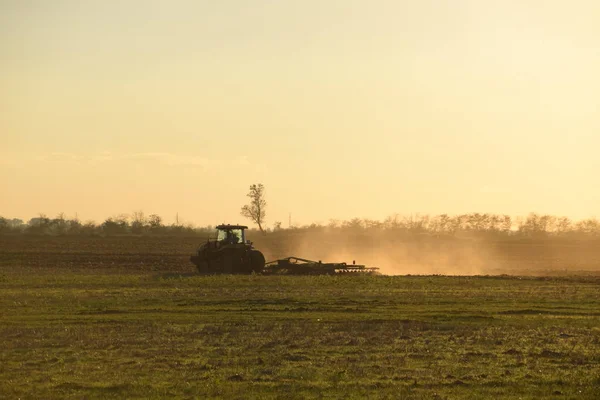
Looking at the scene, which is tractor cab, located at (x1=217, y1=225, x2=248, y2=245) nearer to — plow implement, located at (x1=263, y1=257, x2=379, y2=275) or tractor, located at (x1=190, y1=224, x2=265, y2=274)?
tractor, located at (x1=190, y1=224, x2=265, y2=274)

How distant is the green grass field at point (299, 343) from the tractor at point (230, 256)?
12.4 meters

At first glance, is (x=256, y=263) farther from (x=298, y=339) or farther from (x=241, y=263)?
(x=298, y=339)

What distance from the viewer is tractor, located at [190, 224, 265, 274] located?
49.6 metres

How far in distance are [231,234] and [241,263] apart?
2197mm

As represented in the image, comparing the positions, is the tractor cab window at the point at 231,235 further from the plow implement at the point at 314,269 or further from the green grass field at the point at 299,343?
the green grass field at the point at 299,343

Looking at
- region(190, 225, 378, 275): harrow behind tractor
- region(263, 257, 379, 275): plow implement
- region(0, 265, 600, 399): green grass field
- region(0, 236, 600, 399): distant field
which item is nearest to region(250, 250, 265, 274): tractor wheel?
region(190, 225, 378, 275): harrow behind tractor

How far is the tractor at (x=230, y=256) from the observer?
4959 cm

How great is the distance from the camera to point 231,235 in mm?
50969

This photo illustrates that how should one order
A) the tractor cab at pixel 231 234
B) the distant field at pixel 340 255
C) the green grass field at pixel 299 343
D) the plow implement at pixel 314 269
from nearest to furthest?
the green grass field at pixel 299 343, the plow implement at pixel 314 269, the tractor cab at pixel 231 234, the distant field at pixel 340 255

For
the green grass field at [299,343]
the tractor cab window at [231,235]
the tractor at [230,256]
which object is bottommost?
the green grass field at [299,343]

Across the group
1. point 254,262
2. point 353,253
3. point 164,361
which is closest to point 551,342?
point 164,361

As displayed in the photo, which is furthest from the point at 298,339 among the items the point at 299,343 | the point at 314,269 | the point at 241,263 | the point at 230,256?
the point at 230,256

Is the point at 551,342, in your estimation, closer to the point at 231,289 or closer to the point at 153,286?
the point at 231,289

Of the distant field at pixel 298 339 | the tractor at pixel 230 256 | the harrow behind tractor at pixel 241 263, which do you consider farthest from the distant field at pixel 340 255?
the distant field at pixel 298 339
